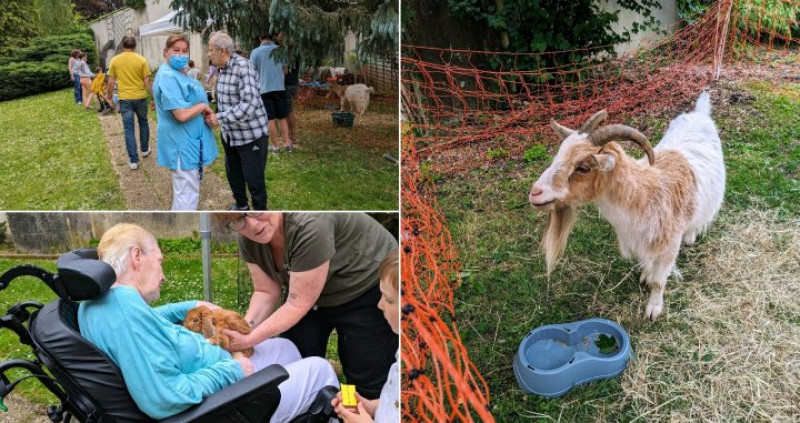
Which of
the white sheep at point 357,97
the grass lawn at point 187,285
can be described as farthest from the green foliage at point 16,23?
the white sheep at point 357,97

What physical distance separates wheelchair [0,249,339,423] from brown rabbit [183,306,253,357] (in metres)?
0.38

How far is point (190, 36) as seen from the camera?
2625 millimetres

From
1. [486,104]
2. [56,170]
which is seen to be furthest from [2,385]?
[486,104]

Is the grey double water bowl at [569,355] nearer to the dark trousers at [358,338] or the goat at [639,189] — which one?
the goat at [639,189]

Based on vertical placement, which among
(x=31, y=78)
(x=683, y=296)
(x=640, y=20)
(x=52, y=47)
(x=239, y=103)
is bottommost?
(x=683, y=296)

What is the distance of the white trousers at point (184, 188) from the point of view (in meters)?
2.75

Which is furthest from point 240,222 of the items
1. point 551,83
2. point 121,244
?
point 551,83

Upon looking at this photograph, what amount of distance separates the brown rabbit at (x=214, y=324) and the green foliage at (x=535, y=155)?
2.96m

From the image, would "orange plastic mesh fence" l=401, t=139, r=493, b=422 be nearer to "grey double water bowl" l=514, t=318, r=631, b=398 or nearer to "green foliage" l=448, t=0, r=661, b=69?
"grey double water bowl" l=514, t=318, r=631, b=398

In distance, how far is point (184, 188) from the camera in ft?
9.05

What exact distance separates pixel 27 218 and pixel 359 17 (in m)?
1.75

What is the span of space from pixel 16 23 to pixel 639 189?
2.71 m

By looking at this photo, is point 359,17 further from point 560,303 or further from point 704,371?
point 704,371

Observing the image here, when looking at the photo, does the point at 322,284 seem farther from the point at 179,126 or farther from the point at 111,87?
the point at 111,87
